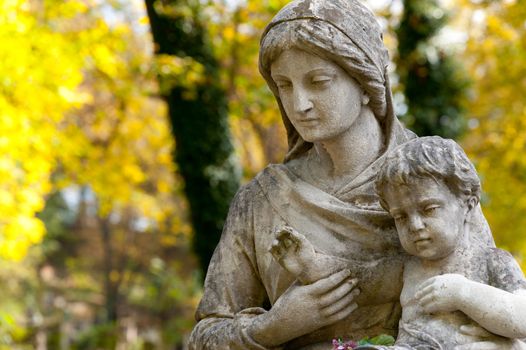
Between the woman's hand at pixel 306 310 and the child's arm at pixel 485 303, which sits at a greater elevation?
the woman's hand at pixel 306 310

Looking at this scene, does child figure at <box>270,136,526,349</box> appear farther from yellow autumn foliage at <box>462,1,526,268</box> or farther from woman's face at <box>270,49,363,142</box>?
yellow autumn foliage at <box>462,1,526,268</box>

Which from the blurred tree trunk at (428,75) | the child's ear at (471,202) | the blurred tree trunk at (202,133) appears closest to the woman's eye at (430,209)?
the child's ear at (471,202)

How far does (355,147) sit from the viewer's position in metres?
4.19

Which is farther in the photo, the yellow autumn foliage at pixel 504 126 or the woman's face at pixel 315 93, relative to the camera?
the yellow autumn foliage at pixel 504 126

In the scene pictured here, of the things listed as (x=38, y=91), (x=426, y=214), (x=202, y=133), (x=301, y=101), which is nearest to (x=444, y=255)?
(x=426, y=214)

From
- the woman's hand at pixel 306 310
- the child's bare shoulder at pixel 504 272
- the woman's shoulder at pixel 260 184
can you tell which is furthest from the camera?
the woman's shoulder at pixel 260 184

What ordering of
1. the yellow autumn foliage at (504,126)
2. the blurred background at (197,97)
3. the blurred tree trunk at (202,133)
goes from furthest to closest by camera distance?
the yellow autumn foliage at (504,126), the blurred tree trunk at (202,133), the blurred background at (197,97)

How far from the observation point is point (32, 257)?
3350cm

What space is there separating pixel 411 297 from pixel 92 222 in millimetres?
38482

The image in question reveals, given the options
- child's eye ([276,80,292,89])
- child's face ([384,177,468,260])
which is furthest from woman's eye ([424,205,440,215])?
child's eye ([276,80,292,89])

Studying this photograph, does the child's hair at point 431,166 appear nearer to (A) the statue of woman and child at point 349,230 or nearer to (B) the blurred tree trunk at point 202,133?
(A) the statue of woman and child at point 349,230

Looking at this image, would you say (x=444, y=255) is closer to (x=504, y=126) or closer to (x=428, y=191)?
(x=428, y=191)

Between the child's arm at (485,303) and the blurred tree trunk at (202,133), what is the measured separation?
1177cm

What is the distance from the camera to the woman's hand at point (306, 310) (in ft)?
12.7
